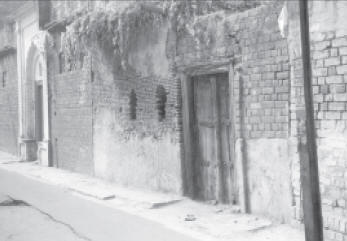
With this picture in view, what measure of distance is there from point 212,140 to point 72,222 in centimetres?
274

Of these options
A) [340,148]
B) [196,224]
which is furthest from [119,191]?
[340,148]

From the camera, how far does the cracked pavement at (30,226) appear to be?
247 inches

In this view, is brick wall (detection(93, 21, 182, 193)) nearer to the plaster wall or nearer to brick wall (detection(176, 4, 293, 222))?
brick wall (detection(176, 4, 293, 222))

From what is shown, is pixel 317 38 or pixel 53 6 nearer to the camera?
pixel 317 38

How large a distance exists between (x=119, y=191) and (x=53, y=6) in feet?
26.4

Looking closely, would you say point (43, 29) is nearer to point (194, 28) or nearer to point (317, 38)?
point (194, 28)

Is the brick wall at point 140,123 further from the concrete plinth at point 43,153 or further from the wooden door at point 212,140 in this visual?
the concrete plinth at point 43,153

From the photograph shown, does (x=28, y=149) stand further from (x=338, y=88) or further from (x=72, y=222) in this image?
(x=338, y=88)

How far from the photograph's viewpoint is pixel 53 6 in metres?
14.8

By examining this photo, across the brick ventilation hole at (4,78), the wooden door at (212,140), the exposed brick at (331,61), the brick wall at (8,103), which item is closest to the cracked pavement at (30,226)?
the wooden door at (212,140)

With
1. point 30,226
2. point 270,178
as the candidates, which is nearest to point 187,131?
point 270,178

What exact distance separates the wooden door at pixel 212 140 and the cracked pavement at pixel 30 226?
8.43ft

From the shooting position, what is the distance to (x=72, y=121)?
12.6 meters

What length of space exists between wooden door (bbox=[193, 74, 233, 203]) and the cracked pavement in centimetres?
257
